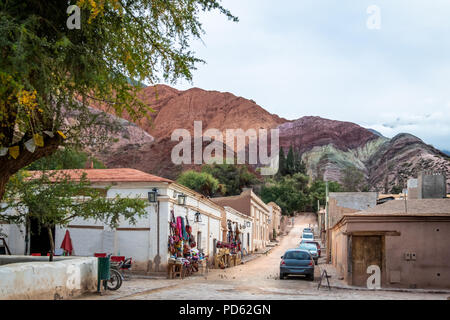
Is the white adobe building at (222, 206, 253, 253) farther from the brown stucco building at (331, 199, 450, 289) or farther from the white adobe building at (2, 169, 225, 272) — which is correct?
the brown stucco building at (331, 199, 450, 289)

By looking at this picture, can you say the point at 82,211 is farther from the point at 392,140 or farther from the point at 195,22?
the point at 392,140

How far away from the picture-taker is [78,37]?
30.6 ft

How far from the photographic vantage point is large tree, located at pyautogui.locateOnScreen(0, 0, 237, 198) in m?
7.84

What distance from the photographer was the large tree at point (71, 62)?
25.7 ft

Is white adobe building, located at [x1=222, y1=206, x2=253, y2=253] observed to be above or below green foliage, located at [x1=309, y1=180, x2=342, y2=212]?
below

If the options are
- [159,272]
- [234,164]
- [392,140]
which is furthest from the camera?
[392,140]

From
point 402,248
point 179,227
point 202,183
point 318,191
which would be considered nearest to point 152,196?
point 179,227

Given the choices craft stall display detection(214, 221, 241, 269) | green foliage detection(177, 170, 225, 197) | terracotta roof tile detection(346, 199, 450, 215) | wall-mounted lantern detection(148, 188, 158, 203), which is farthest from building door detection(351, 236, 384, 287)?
green foliage detection(177, 170, 225, 197)

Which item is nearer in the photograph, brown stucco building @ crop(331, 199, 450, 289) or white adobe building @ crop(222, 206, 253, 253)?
brown stucco building @ crop(331, 199, 450, 289)

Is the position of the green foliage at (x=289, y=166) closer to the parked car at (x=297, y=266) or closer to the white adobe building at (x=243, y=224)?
the white adobe building at (x=243, y=224)

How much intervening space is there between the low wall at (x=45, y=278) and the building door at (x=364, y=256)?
33.7 feet

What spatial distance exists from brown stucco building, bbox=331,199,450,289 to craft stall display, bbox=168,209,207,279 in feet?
23.4
